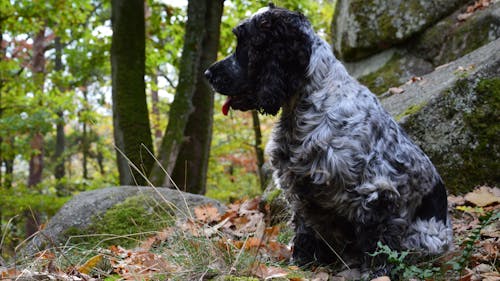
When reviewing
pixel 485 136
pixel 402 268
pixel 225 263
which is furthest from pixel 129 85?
pixel 402 268

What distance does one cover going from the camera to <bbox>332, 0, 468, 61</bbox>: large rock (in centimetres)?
757

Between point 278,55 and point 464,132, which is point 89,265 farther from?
point 464,132

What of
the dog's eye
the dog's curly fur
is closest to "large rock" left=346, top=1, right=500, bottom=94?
the dog's curly fur

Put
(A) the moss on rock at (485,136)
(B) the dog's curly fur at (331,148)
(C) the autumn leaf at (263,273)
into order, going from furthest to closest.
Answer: (A) the moss on rock at (485,136) < (B) the dog's curly fur at (331,148) < (C) the autumn leaf at (263,273)

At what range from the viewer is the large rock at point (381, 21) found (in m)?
7.57

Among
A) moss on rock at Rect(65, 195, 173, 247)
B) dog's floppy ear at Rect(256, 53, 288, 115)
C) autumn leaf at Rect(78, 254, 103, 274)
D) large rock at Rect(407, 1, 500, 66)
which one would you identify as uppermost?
large rock at Rect(407, 1, 500, 66)

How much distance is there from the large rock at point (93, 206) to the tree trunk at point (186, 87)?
1391 millimetres

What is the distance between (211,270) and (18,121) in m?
Result: 10.1

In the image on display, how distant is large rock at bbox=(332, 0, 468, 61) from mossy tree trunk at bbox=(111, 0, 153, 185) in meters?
3.29

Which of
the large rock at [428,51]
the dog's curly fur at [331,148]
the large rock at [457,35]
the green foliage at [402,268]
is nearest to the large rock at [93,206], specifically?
the dog's curly fur at [331,148]

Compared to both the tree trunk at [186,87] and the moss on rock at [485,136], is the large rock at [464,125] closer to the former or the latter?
the moss on rock at [485,136]

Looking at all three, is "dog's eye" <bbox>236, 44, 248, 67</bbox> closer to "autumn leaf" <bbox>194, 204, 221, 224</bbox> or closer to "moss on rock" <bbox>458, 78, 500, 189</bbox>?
"autumn leaf" <bbox>194, 204, 221, 224</bbox>

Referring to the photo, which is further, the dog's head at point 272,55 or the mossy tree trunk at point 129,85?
the mossy tree trunk at point 129,85

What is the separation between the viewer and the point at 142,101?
7645 millimetres
